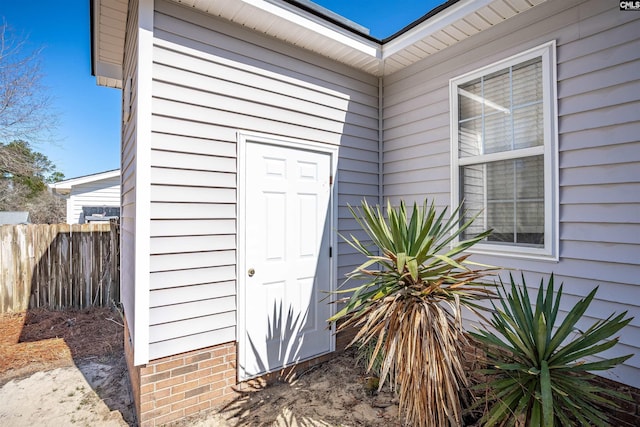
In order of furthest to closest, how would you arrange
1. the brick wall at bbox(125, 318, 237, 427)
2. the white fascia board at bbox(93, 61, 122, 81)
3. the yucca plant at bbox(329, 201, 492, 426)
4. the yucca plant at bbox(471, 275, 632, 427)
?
the white fascia board at bbox(93, 61, 122, 81), the brick wall at bbox(125, 318, 237, 427), the yucca plant at bbox(329, 201, 492, 426), the yucca plant at bbox(471, 275, 632, 427)

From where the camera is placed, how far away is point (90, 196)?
11242 mm

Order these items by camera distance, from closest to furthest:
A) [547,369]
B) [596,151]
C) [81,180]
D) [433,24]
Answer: [547,369] < [596,151] < [433,24] < [81,180]

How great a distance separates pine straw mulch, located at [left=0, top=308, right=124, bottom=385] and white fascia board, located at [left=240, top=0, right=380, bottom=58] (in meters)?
4.26

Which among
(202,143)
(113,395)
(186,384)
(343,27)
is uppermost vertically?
(343,27)

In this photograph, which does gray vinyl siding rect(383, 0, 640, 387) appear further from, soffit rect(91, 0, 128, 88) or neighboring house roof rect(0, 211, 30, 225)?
neighboring house roof rect(0, 211, 30, 225)

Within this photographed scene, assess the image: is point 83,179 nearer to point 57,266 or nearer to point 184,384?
point 57,266

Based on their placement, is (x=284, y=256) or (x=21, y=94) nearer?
(x=284, y=256)

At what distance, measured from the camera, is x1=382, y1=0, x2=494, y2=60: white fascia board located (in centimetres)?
281

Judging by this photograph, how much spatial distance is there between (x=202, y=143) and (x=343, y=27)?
1.88 m

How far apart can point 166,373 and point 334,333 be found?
5.73 feet

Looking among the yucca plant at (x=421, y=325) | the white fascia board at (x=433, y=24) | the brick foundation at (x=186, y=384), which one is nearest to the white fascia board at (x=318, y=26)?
the white fascia board at (x=433, y=24)

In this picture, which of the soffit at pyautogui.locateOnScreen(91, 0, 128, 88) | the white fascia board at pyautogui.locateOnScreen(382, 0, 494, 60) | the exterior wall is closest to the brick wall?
the soffit at pyautogui.locateOnScreen(91, 0, 128, 88)

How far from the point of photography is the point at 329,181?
358cm

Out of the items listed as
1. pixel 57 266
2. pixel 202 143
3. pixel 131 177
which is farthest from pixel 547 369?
pixel 57 266
